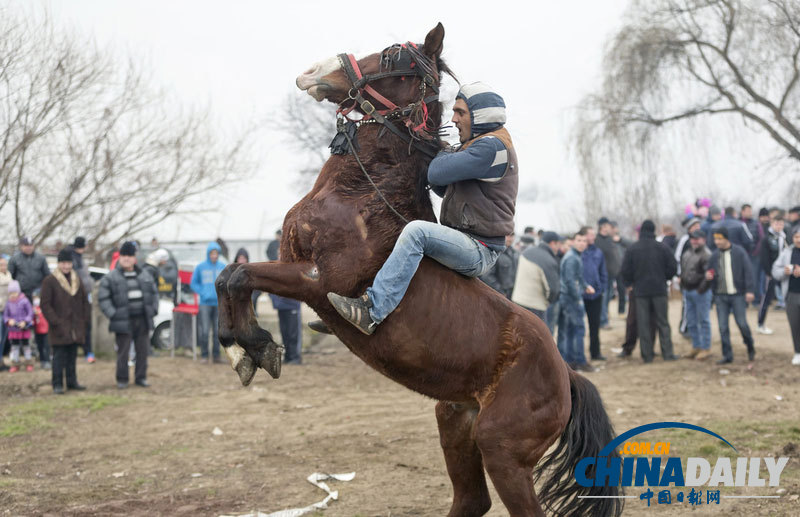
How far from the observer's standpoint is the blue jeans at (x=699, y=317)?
1216 cm

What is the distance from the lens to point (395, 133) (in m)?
4.36

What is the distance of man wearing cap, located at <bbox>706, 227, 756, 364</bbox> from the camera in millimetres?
11602

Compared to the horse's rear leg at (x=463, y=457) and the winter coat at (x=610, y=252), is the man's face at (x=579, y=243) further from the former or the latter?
the horse's rear leg at (x=463, y=457)

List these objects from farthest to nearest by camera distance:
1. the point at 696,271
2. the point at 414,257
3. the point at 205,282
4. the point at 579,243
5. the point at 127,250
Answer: the point at 205,282 < the point at 696,271 < the point at 579,243 < the point at 127,250 < the point at 414,257

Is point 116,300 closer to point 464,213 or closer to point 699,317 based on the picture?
point 464,213

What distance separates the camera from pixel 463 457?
4738 millimetres

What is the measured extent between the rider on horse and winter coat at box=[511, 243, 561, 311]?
21.2 ft

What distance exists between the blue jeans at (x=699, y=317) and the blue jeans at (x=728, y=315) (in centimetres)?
34

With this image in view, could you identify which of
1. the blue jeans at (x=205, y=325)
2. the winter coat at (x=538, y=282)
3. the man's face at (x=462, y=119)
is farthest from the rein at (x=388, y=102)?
the blue jeans at (x=205, y=325)

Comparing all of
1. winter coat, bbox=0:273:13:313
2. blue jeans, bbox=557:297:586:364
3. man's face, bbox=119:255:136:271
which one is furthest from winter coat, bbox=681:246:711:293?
winter coat, bbox=0:273:13:313

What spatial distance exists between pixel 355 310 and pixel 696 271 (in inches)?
383

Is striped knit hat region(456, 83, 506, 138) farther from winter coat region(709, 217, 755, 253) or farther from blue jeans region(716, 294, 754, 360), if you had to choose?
winter coat region(709, 217, 755, 253)

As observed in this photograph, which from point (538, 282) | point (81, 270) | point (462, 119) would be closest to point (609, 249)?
point (538, 282)

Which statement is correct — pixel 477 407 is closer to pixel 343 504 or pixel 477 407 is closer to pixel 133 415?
pixel 343 504
